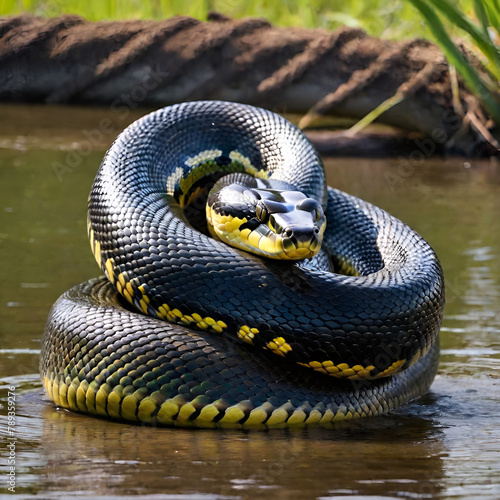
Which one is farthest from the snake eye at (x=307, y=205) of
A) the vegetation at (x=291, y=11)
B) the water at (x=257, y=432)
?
the vegetation at (x=291, y=11)

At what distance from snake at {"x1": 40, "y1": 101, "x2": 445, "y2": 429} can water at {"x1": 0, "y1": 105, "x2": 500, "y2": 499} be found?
13cm

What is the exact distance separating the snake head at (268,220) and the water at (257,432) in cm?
88

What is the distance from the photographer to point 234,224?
427cm

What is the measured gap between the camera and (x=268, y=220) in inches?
159

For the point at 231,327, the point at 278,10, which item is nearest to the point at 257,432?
the point at 231,327

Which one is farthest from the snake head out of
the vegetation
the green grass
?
the green grass

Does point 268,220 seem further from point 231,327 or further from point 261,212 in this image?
point 231,327

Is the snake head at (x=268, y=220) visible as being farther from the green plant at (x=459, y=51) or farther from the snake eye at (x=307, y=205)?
the green plant at (x=459, y=51)

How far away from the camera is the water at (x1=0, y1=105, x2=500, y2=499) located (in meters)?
2.88

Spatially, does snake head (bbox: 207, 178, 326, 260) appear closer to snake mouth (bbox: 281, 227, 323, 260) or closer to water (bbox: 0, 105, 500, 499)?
snake mouth (bbox: 281, 227, 323, 260)

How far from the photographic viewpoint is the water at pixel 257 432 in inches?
113

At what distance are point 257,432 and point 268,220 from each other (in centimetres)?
105

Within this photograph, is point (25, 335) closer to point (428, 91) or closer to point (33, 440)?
point (33, 440)

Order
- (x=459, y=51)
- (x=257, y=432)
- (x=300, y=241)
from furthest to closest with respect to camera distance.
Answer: (x=300, y=241), (x=257, y=432), (x=459, y=51)
